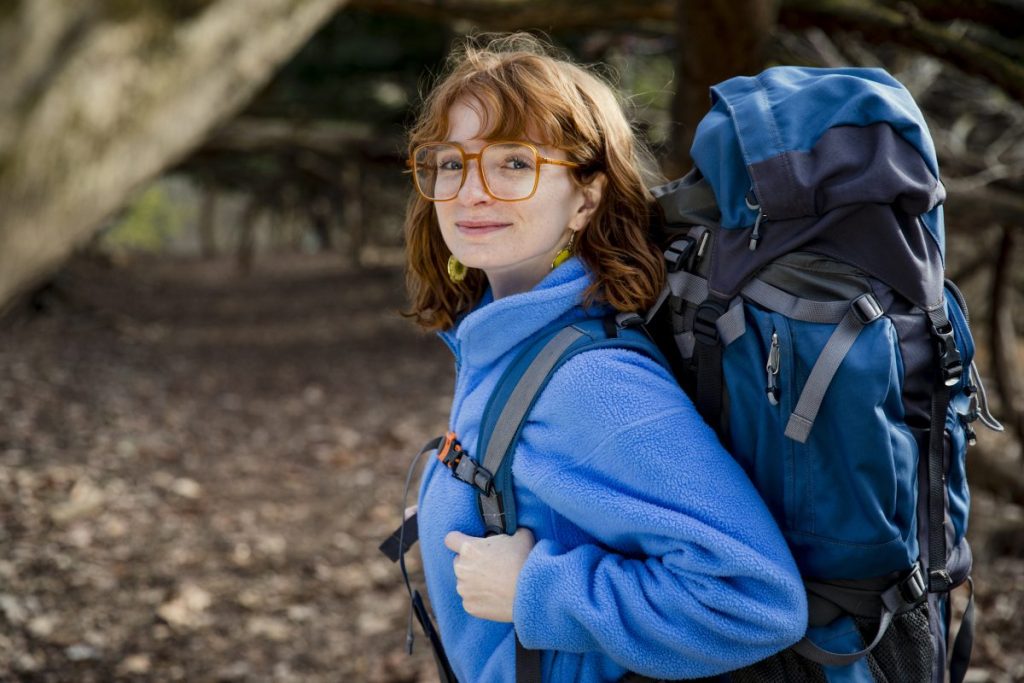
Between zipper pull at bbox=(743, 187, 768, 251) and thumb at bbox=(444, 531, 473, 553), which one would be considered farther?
thumb at bbox=(444, 531, 473, 553)

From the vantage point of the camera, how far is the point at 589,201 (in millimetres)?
1713

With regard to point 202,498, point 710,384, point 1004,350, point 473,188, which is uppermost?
point 473,188

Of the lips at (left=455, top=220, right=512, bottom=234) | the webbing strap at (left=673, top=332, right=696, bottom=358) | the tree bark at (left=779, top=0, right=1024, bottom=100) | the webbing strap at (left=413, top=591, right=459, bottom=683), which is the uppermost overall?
the tree bark at (left=779, top=0, right=1024, bottom=100)

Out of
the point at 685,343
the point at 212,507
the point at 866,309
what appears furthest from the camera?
the point at 212,507

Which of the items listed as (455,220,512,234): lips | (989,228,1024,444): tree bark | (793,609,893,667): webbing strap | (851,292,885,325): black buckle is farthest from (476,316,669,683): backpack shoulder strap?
(989,228,1024,444): tree bark

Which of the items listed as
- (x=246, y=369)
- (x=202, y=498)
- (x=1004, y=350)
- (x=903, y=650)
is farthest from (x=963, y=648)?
(x=246, y=369)

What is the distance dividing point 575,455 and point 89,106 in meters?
0.88

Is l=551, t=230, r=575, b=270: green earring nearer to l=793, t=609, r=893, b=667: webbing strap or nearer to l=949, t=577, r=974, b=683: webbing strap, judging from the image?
l=793, t=609, r=893, b=667: webbing strap

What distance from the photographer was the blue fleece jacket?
136 cm

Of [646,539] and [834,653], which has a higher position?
[646,539]

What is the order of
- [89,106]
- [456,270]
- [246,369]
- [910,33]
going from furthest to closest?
[246,369]
[910,33]
[456,270]
[89,106]

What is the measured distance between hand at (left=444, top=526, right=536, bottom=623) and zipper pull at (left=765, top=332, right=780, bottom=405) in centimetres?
49

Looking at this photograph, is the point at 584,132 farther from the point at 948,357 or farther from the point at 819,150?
the point at 948,357

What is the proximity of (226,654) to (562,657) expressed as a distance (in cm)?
263
